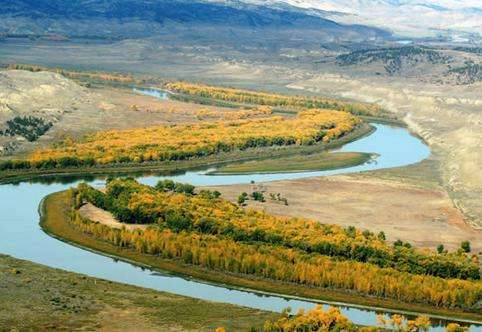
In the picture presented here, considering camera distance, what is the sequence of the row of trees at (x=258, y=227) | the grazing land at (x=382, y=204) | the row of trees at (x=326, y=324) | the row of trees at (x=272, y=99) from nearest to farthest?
the row of trees at (x=326, y=324) → the row of trees at (x=258, y=227) → the grazing land at (x=382, y=204) → the row of trees at (x=272, y=99)

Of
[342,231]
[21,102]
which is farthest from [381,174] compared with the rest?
[21,102]

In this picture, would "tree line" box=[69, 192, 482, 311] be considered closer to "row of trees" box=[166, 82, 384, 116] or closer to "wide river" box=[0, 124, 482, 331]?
"wide river" box=[0, 124, 482, 331]

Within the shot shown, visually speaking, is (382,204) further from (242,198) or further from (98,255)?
A: (98,255)

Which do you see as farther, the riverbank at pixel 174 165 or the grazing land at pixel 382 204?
the riverbank at pixel 174 165

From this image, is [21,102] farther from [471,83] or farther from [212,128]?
[471,83]

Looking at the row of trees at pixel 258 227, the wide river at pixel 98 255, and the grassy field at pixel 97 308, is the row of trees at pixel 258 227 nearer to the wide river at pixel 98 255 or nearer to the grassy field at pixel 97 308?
the wide river at pixel 98 255

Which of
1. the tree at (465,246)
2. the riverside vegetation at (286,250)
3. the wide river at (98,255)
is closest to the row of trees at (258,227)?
the riverside vegetation at (286,250)
